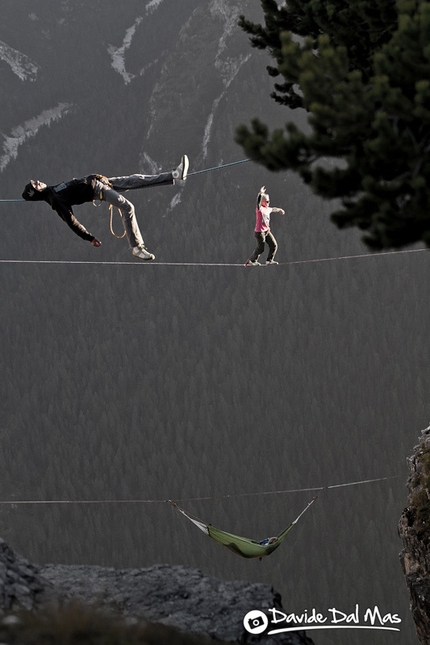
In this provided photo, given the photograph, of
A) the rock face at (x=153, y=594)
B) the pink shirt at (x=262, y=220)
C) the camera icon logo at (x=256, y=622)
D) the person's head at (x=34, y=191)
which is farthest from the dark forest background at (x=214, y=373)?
the person's head at (x=34, y=191)

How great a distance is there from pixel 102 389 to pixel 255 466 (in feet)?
125

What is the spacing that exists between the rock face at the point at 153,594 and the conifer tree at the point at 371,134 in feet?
30.1

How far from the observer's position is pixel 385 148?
30.7 ft

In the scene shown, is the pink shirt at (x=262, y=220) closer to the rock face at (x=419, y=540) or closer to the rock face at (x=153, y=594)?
the rock face at (x=419, y=540)

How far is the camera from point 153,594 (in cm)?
2225

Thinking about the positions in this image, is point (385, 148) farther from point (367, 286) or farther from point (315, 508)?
point (367, 286)

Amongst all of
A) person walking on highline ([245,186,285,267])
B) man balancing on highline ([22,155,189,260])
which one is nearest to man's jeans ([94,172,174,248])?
man balancing on highline ([22,155,189,260])

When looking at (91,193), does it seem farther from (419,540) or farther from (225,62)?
(225,62)

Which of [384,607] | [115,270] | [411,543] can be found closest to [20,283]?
[115,270]

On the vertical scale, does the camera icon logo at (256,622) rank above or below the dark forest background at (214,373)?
below

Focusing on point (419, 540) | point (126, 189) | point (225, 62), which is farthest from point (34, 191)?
point (225, 62)

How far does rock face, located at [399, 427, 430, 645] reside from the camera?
16.8 meters

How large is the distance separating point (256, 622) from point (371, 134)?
13.2 m

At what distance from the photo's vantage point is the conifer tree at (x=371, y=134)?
360 inches
